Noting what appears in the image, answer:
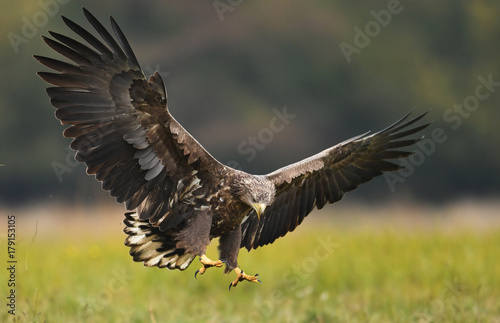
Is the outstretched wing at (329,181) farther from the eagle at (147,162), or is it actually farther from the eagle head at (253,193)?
the eagle head at (253,193)

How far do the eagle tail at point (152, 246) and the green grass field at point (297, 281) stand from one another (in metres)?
0.55

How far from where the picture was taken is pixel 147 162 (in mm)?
6164

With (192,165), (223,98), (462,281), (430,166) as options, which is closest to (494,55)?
(430,166)

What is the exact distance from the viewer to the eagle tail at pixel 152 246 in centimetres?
659

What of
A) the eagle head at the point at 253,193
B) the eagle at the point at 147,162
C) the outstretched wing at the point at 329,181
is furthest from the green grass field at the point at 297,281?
the eagle head at the point at 253,193

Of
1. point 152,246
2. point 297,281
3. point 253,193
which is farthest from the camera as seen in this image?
point 297,281

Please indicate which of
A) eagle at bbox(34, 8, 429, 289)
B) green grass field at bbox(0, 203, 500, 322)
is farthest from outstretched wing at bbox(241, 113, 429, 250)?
green grass field at bbox(0, 203, 500, 322)

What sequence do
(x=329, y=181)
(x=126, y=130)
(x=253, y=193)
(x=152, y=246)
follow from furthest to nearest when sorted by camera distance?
1. (x=329, y=181)
2. (x=152, y=246)
3. (x=253, y=193)
4. (x=126, y=130)

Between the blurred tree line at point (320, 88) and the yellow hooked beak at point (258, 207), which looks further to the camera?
the blurred tree line at point (320, 88)

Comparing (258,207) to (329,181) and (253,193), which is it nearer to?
(253,193)

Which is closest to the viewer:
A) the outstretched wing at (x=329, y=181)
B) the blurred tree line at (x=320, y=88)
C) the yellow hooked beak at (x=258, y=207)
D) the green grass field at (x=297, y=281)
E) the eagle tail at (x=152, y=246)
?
the yellow hooked beak at (x=258, y=207)

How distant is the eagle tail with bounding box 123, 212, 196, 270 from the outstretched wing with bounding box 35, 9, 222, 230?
0.93ft

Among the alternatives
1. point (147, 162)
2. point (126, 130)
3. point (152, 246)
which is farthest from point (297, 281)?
point (126, 130)

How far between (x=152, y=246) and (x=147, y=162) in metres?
0.82
